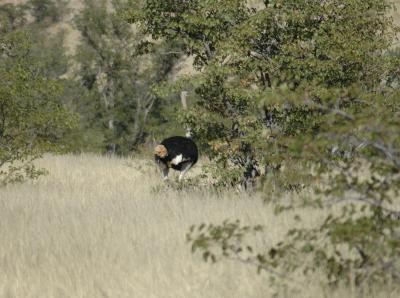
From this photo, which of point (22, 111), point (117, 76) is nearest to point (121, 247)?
point (22, 111)

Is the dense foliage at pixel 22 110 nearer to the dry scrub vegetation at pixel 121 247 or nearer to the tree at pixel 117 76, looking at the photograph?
the dry scrub vegetation at pixel 121 247

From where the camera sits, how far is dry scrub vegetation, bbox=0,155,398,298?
5.86 m

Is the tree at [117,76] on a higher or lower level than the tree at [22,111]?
lower

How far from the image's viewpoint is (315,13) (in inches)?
444

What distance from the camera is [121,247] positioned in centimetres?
733

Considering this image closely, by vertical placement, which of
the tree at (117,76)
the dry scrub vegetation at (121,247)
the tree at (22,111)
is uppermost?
the dry scrub vegetation at (121,247)

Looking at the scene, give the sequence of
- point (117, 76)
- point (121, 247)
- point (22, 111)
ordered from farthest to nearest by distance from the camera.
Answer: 1. point (117, 76)
2. point (22, 111)
3. point (121, 247)

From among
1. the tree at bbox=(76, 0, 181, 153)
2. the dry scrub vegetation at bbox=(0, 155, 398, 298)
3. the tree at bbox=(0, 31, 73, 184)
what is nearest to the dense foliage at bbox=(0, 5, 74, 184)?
the tree at bbox=(0, 31, 73, 184)

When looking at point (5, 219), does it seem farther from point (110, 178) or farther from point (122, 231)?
point (110, 178)

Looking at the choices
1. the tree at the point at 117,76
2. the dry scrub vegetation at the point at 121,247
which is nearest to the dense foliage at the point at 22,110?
the dry scrub vegetation at the point at 121,247

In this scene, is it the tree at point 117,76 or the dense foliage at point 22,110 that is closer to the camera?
the dense foliage at point 22,110

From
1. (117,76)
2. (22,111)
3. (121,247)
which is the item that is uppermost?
(121,247)

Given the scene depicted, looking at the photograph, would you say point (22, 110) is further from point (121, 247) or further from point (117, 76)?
point (117, 76)

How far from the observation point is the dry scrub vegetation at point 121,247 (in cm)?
586
